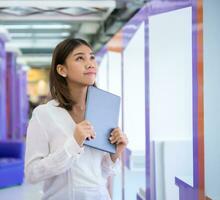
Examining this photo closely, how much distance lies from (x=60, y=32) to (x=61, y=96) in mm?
10763

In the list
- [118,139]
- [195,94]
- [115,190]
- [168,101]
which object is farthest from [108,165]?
[115,190]

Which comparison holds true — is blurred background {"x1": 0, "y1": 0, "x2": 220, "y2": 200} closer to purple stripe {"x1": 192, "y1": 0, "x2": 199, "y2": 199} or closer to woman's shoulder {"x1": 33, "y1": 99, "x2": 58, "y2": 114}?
purple stripe {"x1": 192, "y1": 0, "x2": 199, "y2": 199}

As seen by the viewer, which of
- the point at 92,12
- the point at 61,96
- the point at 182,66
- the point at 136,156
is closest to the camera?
the point at 61,96

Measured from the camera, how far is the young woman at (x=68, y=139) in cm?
175

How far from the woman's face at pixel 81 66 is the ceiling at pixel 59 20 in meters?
4.47

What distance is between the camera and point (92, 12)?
8047 mm

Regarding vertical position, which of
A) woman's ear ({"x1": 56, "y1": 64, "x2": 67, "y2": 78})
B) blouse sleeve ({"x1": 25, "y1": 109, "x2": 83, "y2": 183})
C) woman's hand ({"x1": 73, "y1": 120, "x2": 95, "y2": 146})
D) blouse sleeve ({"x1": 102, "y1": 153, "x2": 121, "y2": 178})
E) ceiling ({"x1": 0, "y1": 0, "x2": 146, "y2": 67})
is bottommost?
blouse sleeve ({"x1": 102, "y1": 153, "x2": 121, "y2": 178})

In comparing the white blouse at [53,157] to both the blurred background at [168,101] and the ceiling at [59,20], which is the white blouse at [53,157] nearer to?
the blurred background at [168,101]

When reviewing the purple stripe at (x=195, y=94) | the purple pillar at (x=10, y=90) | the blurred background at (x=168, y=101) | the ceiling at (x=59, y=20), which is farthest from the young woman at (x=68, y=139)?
the purple pillar at (x=10, y=90)

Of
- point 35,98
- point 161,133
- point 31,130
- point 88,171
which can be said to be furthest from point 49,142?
point 35,98

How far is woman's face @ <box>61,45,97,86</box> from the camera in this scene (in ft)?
6.17

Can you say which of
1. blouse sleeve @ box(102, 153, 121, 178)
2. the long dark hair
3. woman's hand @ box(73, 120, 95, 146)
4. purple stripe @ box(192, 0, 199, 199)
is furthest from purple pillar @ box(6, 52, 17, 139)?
woman's hand @ box(73, 120, 95, 146)

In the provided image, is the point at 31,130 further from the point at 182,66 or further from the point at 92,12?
the point at 92,12

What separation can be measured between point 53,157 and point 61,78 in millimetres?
427
